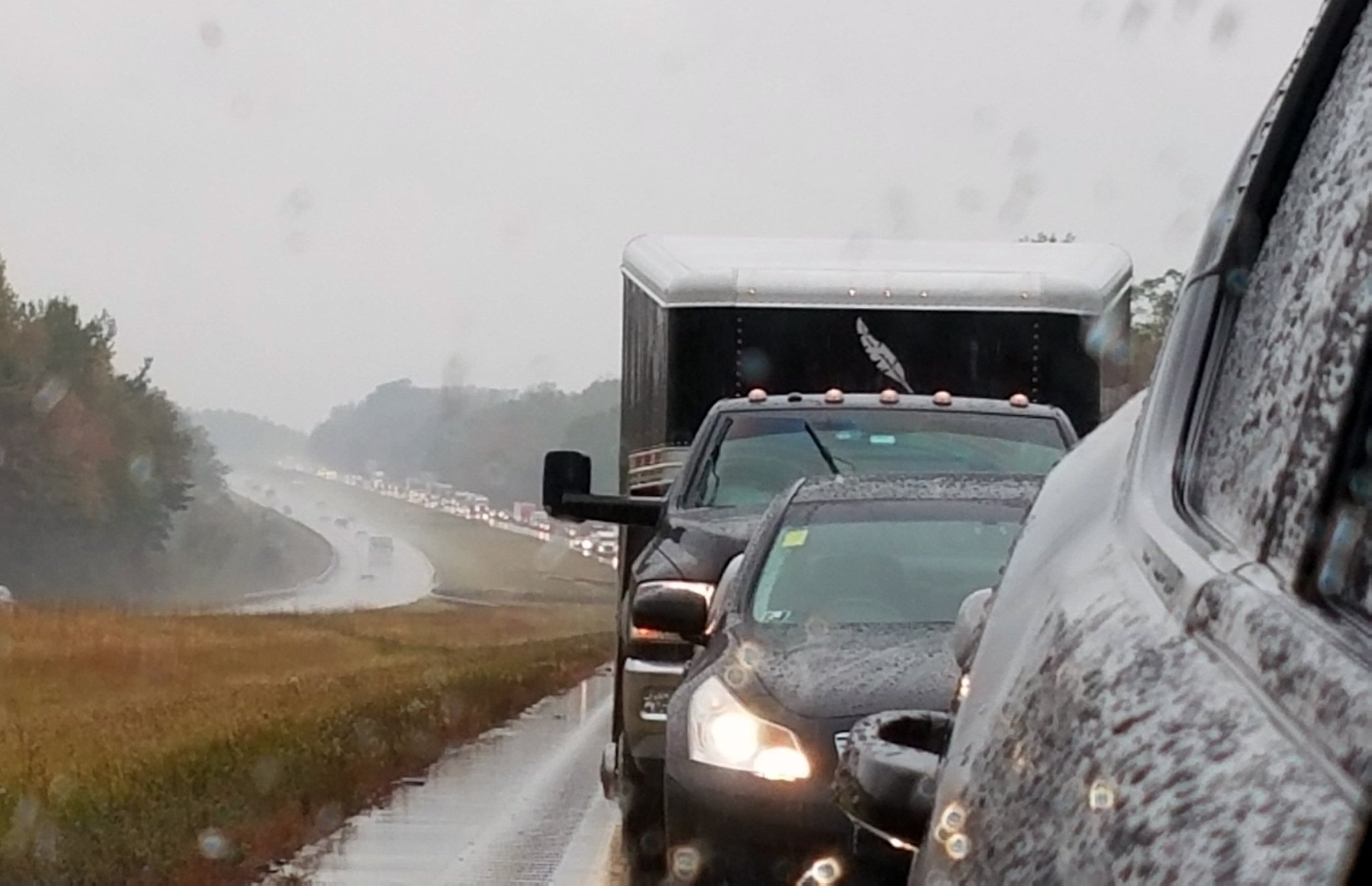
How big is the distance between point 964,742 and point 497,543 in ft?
348

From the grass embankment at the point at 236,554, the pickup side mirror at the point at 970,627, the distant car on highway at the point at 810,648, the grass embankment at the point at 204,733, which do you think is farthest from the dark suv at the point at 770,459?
the grass embankment at the point at 236,554

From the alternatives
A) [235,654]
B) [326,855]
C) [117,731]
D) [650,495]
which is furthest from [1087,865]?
[235,654]

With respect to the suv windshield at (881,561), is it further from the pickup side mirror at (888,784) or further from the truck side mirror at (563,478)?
the pickup side mirror at (888,784)

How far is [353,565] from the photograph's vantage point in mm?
129125

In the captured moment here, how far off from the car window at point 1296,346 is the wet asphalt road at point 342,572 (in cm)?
4584

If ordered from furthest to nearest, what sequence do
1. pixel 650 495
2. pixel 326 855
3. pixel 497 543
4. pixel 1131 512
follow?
pixel 497 543, pixel 650 495, pixel 326 855, pixel 1131 512

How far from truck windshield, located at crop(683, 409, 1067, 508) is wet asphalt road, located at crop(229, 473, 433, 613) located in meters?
37.8

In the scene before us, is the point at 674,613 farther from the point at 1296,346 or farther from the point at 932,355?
the point at 932,355

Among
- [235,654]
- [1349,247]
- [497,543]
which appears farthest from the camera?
[497,543]

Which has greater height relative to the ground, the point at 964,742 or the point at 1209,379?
the point at 1209,379

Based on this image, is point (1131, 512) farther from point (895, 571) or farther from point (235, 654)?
point (235, 654)

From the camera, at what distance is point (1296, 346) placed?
2.16m

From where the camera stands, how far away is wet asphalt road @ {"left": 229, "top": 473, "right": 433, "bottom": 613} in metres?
83.8

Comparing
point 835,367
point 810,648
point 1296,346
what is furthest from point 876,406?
point 1296,346
